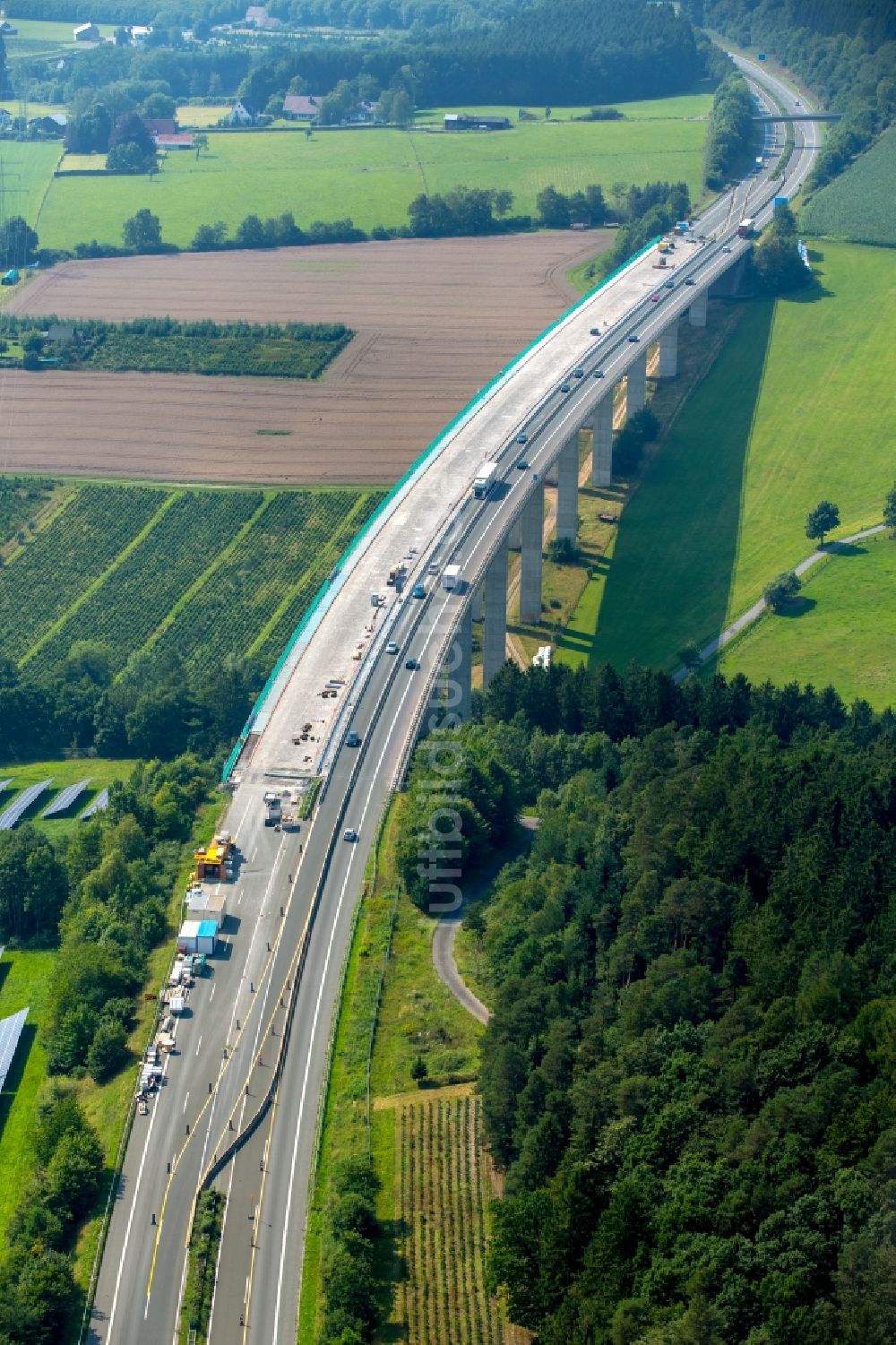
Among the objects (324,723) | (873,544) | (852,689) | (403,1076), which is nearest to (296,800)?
(324,723)

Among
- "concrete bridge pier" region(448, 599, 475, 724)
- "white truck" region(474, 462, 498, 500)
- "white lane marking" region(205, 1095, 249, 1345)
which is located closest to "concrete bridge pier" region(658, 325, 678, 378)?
"white truck" region(474, 462, 498, 500)

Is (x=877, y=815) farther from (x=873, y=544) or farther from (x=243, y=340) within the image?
(x=243, y=340)

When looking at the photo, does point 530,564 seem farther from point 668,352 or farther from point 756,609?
point 668,352

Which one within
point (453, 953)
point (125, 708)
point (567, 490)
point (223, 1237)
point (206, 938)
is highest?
point (206, 938)

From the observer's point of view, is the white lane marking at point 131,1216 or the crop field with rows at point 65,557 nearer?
the white lane marking at point 131,1216

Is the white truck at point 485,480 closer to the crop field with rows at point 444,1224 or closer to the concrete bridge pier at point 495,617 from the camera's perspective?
the concrete bridge pier at point 495,617

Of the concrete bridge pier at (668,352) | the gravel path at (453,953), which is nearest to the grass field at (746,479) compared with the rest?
the concrete bridge pier at (668,352)

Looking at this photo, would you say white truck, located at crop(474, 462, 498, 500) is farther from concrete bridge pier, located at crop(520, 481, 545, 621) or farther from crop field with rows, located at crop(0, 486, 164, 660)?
crop field with rows, located at crop(0, 486, 164, 660)

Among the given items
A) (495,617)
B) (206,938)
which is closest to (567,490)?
(495,617)
